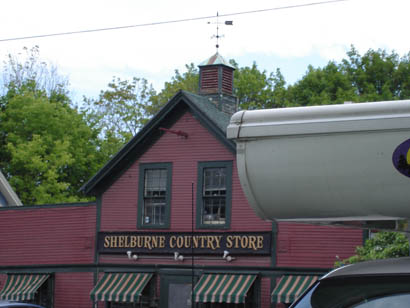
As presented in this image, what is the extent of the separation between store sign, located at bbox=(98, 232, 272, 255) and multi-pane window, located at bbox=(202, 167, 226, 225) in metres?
0.44

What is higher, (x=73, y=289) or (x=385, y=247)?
(x=73, y=289)

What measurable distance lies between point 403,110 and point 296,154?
756 millimetres

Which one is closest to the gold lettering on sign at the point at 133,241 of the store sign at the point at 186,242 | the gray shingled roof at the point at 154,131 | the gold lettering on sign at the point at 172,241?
the store sign at the point at 186,242

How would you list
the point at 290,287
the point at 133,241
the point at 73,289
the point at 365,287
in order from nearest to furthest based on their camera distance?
A: 1. the point at 365,287
2. the point at 290,287
3. the point at 133,241
4. the point at 73,289

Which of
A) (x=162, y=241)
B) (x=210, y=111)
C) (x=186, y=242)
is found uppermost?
(x=210, y=111)

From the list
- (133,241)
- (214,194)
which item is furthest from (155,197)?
(214,194)

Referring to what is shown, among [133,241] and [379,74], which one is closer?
[133,241]

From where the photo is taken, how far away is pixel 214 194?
21.8 m

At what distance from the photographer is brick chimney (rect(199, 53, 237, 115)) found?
26.1 m

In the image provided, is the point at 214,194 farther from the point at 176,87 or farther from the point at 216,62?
the point at 176,87

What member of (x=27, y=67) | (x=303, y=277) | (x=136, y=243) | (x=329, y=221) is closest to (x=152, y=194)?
(x=136, y=243)

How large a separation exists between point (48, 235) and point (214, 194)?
19.5 ft

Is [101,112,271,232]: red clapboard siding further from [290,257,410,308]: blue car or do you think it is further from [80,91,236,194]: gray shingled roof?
[290,257,410,308]: blue car

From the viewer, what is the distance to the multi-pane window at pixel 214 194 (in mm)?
21625
